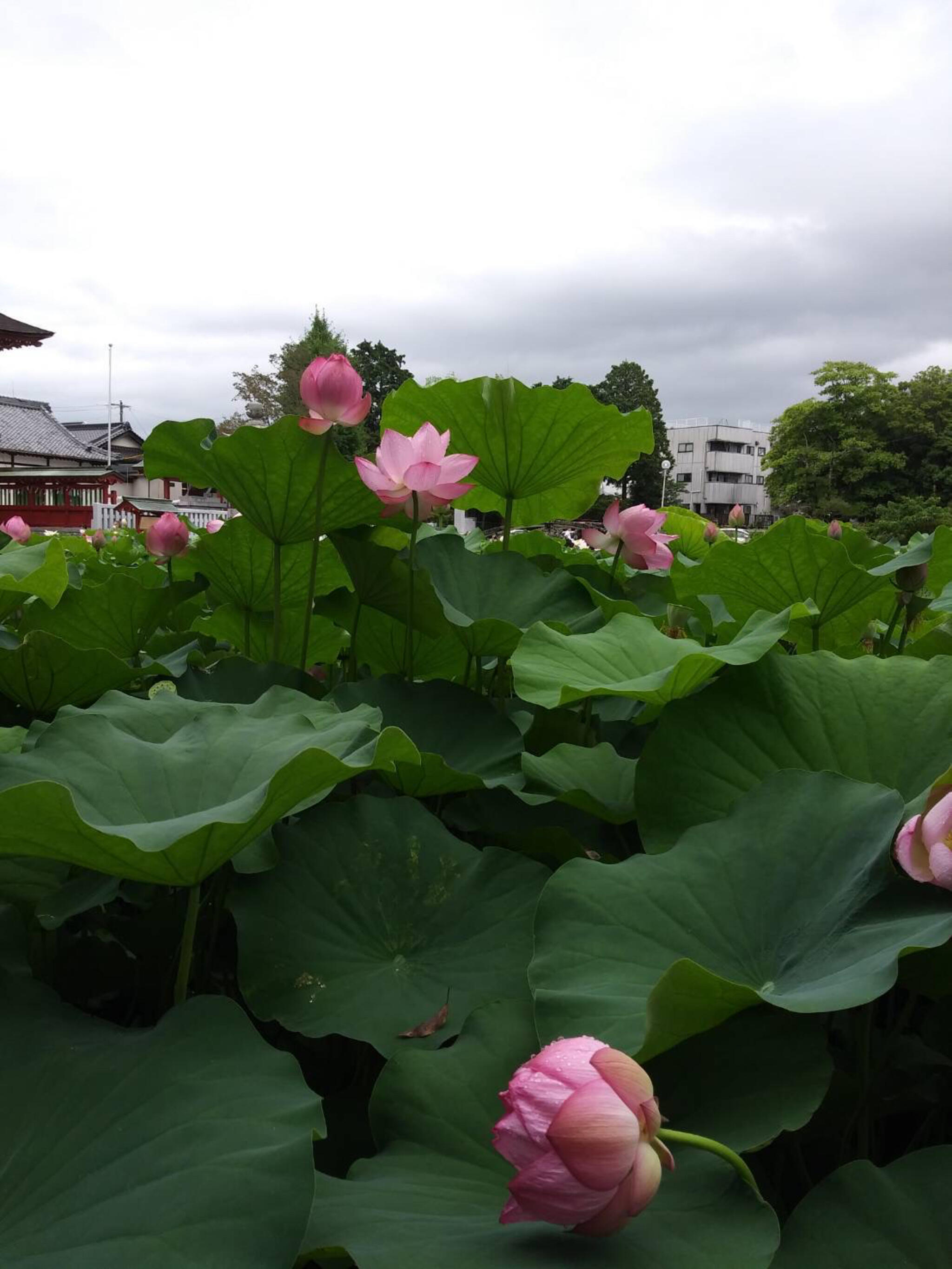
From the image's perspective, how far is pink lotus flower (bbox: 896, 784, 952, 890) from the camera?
351 millimetres

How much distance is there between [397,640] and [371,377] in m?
36.3

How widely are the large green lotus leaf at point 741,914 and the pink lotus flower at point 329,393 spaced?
481mm

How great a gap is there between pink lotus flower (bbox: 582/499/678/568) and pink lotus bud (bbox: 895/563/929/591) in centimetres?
25

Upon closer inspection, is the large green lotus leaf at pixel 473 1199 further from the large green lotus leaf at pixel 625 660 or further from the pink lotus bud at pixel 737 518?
the pink lotus bud at pixel 737 518

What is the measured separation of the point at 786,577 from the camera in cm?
95

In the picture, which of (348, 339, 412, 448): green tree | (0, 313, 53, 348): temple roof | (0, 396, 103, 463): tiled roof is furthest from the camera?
(348, 339, 412, 448): green tree

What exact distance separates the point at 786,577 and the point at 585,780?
453mm

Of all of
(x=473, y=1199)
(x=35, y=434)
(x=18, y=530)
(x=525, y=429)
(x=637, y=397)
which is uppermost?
(x=637, y=397)

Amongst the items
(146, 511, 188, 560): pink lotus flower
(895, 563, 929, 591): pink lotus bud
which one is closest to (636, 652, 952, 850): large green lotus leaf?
(895, 563, 929, 591): pink lotus bud

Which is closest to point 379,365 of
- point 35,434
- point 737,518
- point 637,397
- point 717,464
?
point 637,397

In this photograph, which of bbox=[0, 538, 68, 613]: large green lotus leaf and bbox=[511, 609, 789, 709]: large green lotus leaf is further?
bbox=[0, 538, 68, 613]: large green lotus leaf

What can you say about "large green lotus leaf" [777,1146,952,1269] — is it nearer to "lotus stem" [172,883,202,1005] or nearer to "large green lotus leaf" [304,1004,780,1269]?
"large green lotus leaf" [304,1004,780,1269]

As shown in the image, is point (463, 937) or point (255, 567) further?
point (255, 567)

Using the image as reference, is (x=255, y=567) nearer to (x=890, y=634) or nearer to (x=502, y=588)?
(x=502, y=588)
